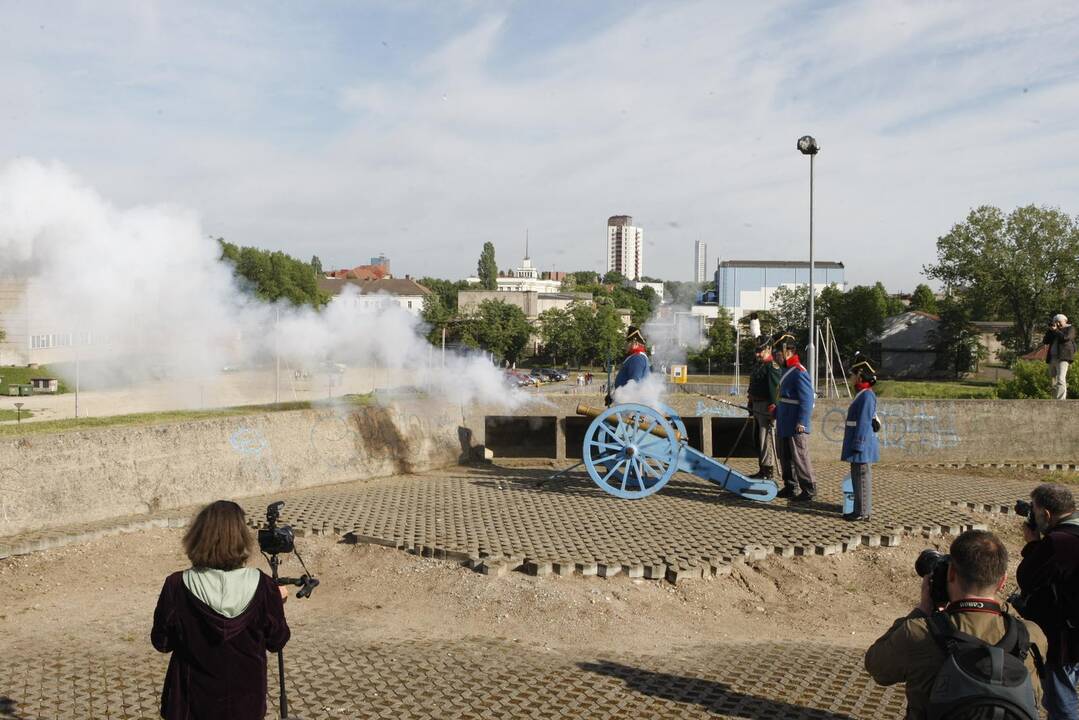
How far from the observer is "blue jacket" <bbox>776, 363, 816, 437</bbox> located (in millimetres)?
9508

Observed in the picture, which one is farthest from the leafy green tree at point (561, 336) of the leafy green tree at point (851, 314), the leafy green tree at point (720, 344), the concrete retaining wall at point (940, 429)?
the concrete retaining wall at point (940, 429)

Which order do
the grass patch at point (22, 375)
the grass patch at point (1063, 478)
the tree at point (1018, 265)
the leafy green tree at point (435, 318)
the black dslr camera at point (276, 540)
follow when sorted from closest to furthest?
the black dslr camera at point (276, 540) < the grass patch at point (1063, 478) < the leafy green tree at point (435, 318) < the grass patch at point (22, 375) < the tree at point (1018, 265)

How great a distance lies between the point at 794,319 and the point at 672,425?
54.7 meters

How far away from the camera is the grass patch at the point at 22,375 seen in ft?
89.4

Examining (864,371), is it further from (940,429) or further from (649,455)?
(940,429)

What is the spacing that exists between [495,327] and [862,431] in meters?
33.9

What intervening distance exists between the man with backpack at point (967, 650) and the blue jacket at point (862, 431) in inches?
228

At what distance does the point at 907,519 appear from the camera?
910cm

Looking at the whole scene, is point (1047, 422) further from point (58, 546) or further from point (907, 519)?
point (58, 546)

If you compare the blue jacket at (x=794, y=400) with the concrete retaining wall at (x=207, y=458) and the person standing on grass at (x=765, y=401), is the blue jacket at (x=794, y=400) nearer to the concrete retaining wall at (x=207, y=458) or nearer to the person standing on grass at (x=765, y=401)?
the person standing on grass at (x=765, y=401)

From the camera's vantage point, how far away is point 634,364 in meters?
10.6

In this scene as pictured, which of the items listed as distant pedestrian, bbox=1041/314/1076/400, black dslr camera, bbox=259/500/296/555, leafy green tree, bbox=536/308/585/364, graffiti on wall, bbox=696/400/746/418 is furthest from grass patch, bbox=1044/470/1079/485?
leafy green tree, bbox=536/308/585/364

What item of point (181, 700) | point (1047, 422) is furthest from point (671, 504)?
point (1047, 422)

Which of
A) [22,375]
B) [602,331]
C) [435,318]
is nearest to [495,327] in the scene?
[435,318]
